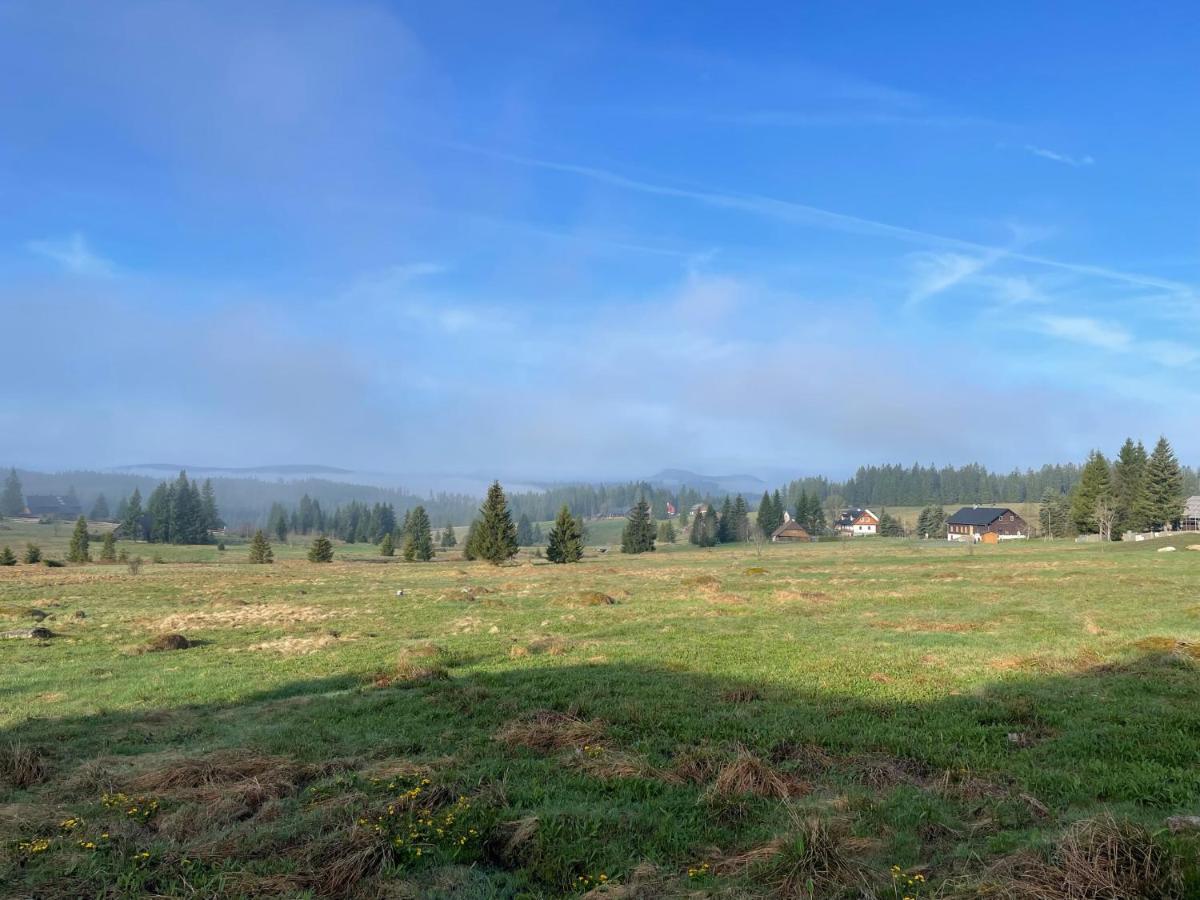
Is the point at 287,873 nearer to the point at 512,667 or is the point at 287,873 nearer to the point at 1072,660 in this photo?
the point at 512,667

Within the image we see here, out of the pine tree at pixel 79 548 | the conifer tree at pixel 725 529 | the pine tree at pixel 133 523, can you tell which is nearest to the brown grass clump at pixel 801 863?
the pine tree at pixel 79 548

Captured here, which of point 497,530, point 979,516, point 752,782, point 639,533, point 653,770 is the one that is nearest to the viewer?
point 752,782

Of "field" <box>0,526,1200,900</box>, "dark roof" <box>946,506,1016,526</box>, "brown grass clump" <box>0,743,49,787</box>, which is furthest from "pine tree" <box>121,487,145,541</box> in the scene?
"dark roof" <box>946,506,1016,526</box>

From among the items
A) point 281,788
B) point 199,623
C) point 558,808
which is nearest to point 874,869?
point 558,808

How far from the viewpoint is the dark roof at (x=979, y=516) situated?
434 ft

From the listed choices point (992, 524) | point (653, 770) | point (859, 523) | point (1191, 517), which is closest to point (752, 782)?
point (653, 770)

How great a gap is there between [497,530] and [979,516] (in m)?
106

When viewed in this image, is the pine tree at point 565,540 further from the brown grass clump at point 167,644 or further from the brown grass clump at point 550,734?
the brown grass clump at point 550,734

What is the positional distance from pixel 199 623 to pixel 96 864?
2420 centimetres

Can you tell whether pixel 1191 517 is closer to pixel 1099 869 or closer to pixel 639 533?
pixel 639 533

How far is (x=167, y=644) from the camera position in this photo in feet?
73.6

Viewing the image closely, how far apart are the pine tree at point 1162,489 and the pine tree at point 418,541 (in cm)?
9745

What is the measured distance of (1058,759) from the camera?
9.91 m

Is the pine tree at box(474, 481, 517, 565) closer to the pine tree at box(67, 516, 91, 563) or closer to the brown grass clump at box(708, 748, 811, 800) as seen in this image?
the pine tree at box(67, 516, 91, 563)
